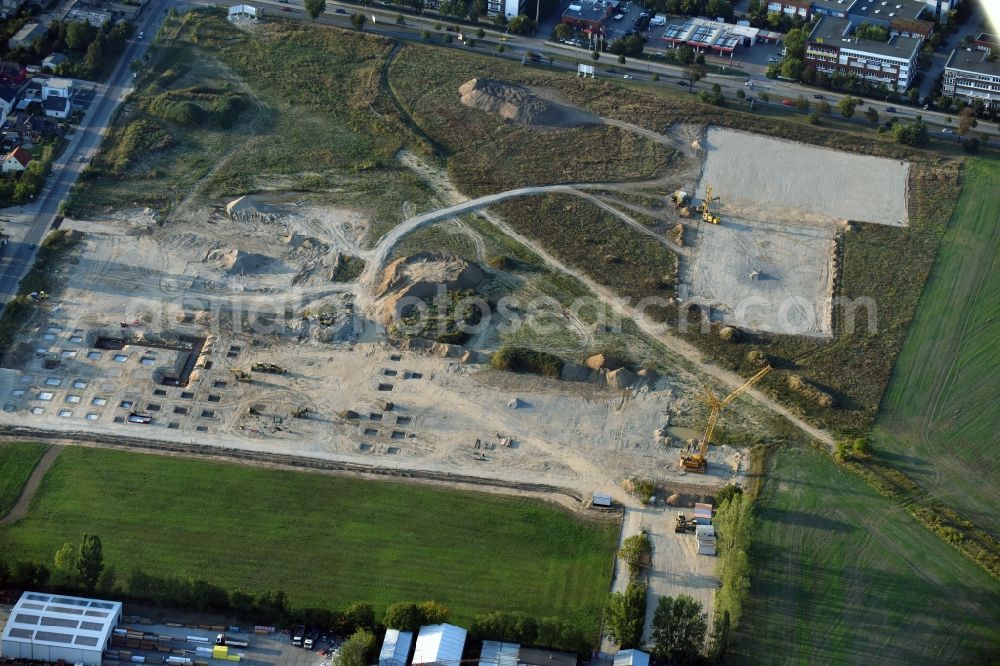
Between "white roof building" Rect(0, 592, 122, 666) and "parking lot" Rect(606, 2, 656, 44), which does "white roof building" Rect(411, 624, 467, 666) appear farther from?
"parking lot" Rect(606, 2, 656, 44)

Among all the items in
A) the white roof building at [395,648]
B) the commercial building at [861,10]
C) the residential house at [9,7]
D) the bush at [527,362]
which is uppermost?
the commercial building at [861,10]

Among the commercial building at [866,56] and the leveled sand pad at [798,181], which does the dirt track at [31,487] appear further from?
the commercial building at [866,56]

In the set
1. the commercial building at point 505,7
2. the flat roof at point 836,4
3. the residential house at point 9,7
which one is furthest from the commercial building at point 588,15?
the residential house at point 9,7

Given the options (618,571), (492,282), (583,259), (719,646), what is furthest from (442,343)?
(719,646)

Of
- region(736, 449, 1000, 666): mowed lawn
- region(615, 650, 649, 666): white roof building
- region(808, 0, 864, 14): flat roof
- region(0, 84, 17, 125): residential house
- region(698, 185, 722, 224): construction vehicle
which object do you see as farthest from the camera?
region(808, 0, 864, 14): flat roof

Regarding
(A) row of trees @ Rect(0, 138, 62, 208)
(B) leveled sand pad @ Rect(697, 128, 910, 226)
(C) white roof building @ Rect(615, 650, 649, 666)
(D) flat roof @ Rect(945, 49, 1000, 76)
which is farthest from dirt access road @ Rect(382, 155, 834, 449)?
(D) flat roof @ Rect(945, 49, 1000, 76)

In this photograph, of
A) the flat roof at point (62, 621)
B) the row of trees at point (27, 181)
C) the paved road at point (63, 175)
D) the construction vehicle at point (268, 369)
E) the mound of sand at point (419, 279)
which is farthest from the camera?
the row of trees at point (27, 181)

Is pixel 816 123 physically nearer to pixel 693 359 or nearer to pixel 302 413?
pixel 693 359

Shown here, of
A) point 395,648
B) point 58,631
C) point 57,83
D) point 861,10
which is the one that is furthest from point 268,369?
point 861,10
